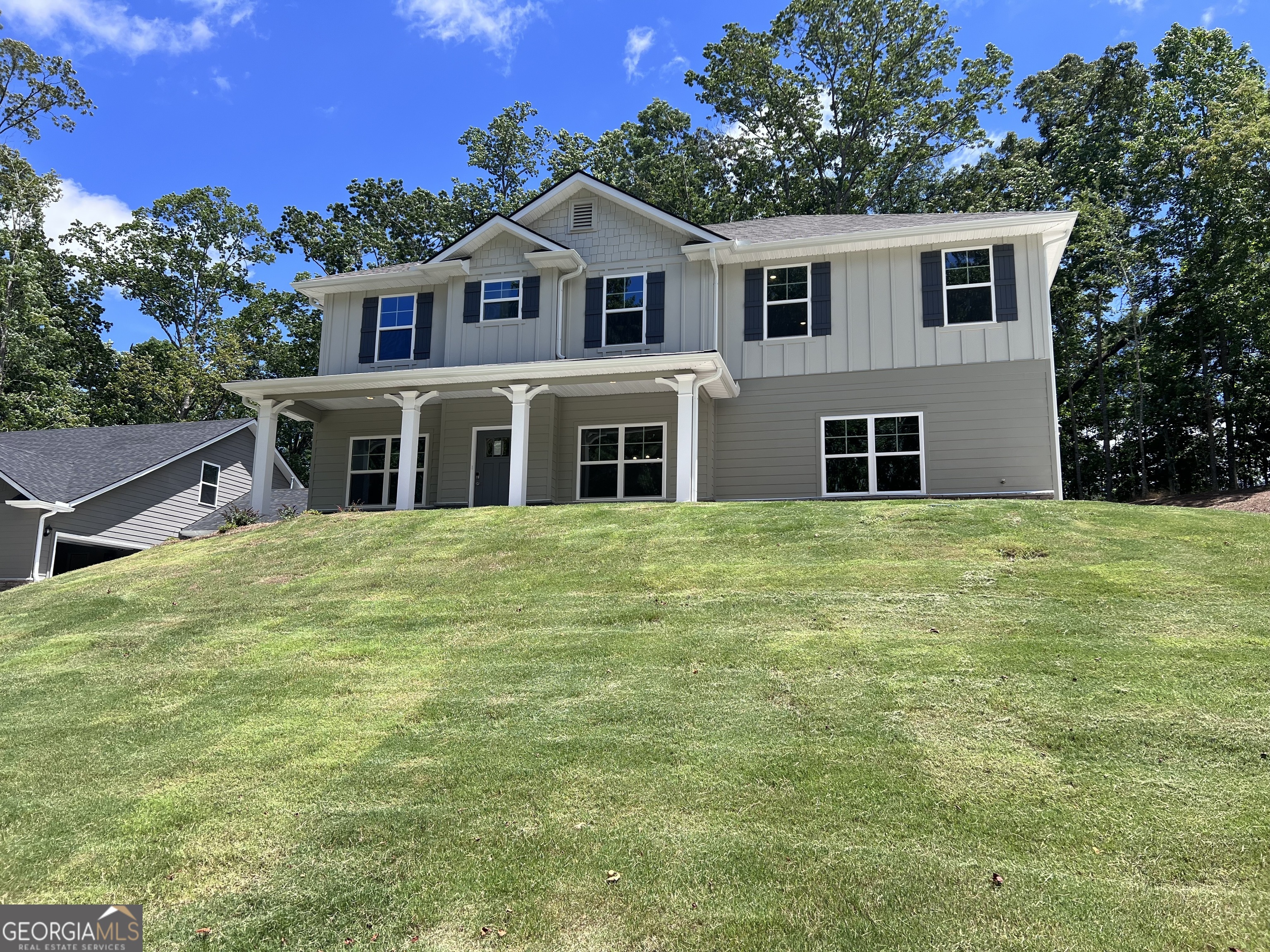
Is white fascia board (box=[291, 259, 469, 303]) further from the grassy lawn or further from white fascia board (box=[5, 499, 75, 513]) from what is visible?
the grassy lawn

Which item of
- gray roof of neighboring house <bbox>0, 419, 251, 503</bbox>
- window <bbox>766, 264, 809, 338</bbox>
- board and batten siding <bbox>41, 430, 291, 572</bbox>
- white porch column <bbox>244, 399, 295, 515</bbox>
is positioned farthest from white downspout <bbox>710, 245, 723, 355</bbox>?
board and batten siding <bbox>41, 430, 291, 572</bbox>

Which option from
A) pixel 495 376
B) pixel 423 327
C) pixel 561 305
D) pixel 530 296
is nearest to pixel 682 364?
pixel 495 376

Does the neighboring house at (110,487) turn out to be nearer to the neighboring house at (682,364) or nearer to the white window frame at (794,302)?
the neighboring house at (682,364)

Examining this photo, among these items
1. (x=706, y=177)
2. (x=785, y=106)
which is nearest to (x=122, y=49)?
(x=706, y=177)

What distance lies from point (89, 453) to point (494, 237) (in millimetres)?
13490

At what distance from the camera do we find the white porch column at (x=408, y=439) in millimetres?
15742

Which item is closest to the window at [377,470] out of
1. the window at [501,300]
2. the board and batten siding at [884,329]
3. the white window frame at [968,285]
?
the window at [501,300]

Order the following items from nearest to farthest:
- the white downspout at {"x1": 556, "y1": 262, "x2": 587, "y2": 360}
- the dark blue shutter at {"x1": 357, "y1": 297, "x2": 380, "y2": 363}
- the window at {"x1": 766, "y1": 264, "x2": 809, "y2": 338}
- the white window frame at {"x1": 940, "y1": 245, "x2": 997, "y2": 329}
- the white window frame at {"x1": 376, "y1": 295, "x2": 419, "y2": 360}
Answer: the white window frame at {"x1": 940, "y1": 245, "x2": 997, "y2": 329} → the window at {"x1": 766, "y1": 264, "x2": 809, "y2": 338} → the white downspout at {"x1": 556, "y1": 262, "x2": 587, "y2": 360} → the white window frame at {"x1": 376, "y1": 295, "x2": 419, "y2": 360} → the dark blue shutter at {"x1": 357, "y1": 297, "x2": 380, "y2": 363}

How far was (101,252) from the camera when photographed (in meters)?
35.7

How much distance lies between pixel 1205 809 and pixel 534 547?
790 centimetres

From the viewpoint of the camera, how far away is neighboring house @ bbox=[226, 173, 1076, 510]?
1477cm

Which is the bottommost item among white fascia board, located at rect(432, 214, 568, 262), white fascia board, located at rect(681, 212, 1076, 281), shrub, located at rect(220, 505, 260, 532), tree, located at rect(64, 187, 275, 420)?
shrub, located at rect(220, 505, 260, 532)

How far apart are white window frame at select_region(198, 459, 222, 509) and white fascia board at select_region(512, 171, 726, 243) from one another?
1215cm

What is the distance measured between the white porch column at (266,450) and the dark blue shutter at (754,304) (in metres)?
9.19
